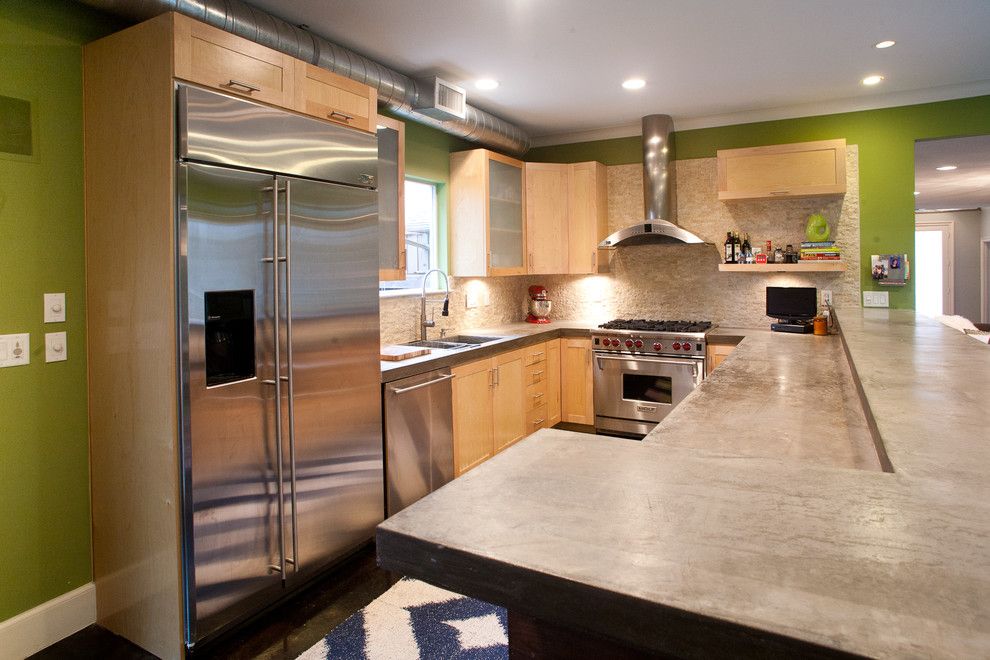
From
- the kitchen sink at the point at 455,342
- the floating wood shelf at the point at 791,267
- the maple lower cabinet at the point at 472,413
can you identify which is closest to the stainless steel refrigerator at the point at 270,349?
the maple lower cabinet at the point at 472,413

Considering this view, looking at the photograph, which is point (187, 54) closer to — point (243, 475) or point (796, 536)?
point (243, 475)

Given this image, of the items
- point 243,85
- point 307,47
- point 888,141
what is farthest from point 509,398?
point 888,141

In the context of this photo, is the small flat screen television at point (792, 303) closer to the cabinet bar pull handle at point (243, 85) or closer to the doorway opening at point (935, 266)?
the cabinet bar pull handle at point (243, 85)

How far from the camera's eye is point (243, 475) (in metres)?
2.38

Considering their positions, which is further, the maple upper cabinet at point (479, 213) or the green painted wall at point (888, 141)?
the maple upper cabinet at point (479, 213)

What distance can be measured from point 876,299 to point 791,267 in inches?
27.1

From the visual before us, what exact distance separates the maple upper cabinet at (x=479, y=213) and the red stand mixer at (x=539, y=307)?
760 millimetres

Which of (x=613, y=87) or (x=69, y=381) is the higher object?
(x=613, y=87)

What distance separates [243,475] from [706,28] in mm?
3057

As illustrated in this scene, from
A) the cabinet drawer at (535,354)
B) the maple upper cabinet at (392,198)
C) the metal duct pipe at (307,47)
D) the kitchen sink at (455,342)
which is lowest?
the cabinet drawer at (535,354)

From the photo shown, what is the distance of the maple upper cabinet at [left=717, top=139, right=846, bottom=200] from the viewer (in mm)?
4418

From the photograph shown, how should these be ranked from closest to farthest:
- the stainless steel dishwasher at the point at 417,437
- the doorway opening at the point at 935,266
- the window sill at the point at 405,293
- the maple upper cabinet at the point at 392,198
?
the stainless steel dishwasher at the point at 417,437
the maple upper cabinet at the point at 392,198
the window sill at the point at 405,293
the doorway opening at the point at 935,266

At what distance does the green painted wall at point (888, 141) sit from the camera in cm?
434

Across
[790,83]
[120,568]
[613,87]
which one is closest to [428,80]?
[613,87]
